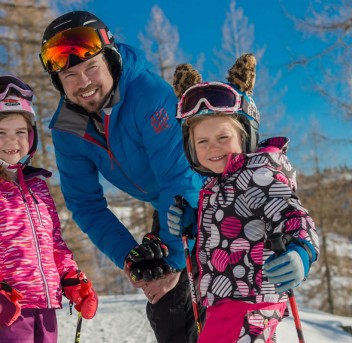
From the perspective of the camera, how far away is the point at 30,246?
112 inches

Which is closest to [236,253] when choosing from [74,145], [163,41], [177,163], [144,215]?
[177,163]

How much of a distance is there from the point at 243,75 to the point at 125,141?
882 mm

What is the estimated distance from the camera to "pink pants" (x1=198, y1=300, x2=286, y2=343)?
2.25m

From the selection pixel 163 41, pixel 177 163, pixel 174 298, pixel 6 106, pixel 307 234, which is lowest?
pixel 174 298

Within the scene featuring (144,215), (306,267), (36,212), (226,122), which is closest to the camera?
(306,267)

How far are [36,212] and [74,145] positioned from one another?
579mm

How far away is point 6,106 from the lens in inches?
122

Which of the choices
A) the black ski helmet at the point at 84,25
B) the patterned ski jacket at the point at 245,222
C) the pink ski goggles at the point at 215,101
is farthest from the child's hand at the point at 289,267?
the black ski helmet at the point at 84,25

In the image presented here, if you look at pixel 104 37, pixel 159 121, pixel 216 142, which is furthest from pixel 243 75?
pixel 104 37

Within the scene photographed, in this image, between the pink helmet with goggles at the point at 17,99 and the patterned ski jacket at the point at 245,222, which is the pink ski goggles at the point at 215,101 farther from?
the pink helmet with goggles at the point at 17,99

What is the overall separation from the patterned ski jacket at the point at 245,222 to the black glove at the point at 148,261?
511 mm

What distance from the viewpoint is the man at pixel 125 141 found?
3.08 metres

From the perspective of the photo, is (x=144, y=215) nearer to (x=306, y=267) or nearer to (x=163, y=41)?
(x=163, y=41)

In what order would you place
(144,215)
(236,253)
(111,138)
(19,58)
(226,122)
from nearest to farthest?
1. (236,253)
2. (226,122)
3. (111,138)
4. (19,58)
5. (144,215)
